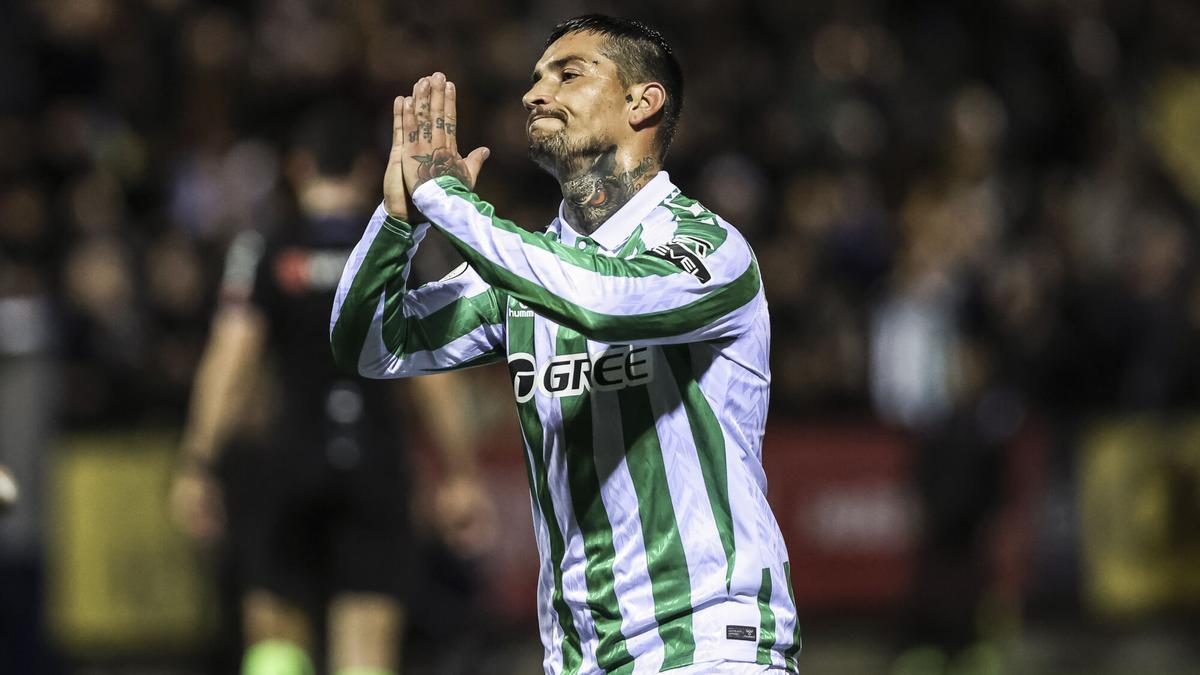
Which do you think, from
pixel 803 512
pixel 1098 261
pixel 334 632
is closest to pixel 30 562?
pixel 334 632

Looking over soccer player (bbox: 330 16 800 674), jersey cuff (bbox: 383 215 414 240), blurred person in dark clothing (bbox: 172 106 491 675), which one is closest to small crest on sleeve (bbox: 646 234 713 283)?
soccer player (bbox: 330 16 800 674)

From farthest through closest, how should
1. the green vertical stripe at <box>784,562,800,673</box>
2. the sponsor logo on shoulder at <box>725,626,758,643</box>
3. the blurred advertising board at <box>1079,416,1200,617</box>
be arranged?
the blurred advertising board at <box>1079,416,1200,617</box>
the green vertical stripe at <box>784,562,800,673</box>
the sponsor logo on shoulder at <box>725,626,758,643</box>

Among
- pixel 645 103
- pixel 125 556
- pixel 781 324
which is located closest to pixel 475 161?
pixel 645 103

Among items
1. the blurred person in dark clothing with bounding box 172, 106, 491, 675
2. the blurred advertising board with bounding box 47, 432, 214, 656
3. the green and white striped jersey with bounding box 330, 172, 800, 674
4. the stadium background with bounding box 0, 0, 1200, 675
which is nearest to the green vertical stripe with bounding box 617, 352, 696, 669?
the green and white striped jersey with bounding box 330, 172, 800, 674

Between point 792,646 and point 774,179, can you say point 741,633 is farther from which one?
point 774,179

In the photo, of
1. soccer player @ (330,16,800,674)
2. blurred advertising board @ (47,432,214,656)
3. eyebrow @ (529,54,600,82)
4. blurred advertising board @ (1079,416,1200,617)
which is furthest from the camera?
blurred advertising board @ (1079,416,1200,617)

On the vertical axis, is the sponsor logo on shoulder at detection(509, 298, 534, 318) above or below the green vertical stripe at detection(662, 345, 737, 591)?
above

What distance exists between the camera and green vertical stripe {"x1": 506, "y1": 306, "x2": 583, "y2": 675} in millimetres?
3936

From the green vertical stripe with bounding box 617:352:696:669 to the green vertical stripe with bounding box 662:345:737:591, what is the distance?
0.27 ft

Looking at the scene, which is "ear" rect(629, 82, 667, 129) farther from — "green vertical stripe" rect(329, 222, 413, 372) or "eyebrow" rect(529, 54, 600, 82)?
"green vertical stripe" rect(329, 222, 413, 372)

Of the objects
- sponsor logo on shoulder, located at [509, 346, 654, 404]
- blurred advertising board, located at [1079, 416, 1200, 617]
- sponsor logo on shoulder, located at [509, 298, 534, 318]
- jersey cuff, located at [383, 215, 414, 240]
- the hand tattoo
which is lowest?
blurred advertising board, located at [1079, 416, 1200, 617]

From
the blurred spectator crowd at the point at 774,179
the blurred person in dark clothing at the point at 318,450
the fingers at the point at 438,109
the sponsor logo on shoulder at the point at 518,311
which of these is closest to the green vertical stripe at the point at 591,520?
the sponsor logo on shoulder at the point at 518,311

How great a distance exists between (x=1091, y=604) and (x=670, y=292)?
29.7ft

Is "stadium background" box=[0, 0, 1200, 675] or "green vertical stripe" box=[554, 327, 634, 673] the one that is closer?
"green vertical stripe" box=[554, 327, 634, 673]
